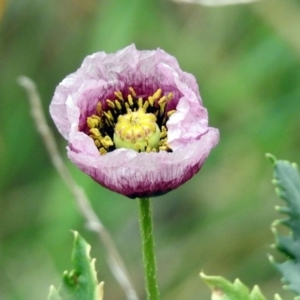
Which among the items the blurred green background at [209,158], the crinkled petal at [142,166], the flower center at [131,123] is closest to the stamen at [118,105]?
the flower center at [131,123]

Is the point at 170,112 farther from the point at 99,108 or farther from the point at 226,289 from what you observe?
the point at 226,289

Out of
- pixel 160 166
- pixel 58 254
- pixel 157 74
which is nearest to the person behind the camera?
pixel 160 166

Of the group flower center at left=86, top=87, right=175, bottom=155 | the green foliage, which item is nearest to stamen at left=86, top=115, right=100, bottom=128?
flower center at left=86, top=87, right=175, bottom=155

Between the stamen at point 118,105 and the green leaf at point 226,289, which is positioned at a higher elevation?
the stamen at point 118,105

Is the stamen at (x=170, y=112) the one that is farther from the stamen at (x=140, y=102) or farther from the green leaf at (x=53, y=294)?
the green leaf at (x=53, y=294)

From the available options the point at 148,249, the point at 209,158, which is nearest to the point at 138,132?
the point at 148,249

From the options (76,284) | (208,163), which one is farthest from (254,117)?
(76,284)

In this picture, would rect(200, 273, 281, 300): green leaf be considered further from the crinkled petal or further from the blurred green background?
the blurred green background

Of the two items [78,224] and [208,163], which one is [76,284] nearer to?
[78,224]
